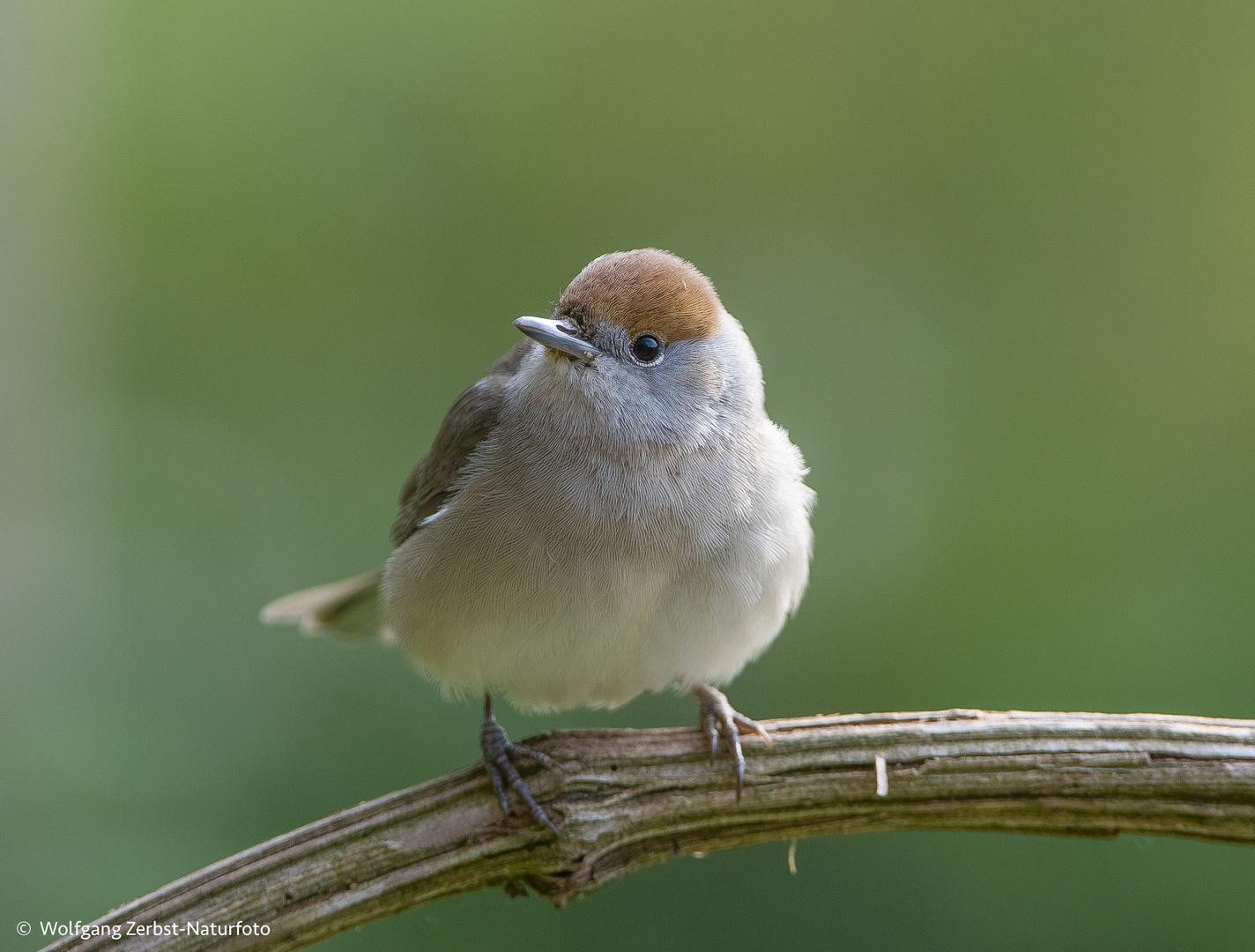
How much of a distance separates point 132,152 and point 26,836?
3170 millimetres

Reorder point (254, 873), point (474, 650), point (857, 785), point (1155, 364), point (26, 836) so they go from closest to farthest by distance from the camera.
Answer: point (254, 873), point (857, 785), point (474, 650), point (26, 836), point (1155, 364)

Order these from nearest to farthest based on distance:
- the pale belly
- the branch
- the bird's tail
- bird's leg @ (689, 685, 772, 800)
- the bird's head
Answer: the branch → bird's leg @ (689, 685, 772, 800) → the pale belly → the bird's head → the bird's tail

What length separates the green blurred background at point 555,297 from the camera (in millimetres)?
4156

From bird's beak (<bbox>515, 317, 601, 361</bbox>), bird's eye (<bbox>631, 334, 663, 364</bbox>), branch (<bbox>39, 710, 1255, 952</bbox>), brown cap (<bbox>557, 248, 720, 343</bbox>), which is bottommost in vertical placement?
branch (<bbox>39, 710, 1255, 952</bbox>)

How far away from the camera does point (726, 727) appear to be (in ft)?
9.00

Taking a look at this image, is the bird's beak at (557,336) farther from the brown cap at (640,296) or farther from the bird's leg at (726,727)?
the bird's leg at (726,727)

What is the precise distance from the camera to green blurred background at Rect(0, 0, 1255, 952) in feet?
13.6

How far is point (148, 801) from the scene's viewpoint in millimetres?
4070

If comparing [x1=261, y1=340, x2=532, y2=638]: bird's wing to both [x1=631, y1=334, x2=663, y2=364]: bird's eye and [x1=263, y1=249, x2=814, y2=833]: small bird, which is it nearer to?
[x1=263, y1=249, x2=814, y2=833]: small bird

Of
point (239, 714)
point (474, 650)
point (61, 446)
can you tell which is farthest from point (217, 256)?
point (474, 650)

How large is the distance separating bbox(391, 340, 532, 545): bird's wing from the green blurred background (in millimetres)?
1113

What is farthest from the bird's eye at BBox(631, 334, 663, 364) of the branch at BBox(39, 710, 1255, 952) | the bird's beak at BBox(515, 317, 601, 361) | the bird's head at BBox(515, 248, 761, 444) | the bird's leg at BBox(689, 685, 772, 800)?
the branch at BBox(39, 710, 1255, 952)

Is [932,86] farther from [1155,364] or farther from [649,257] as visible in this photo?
[649,257]

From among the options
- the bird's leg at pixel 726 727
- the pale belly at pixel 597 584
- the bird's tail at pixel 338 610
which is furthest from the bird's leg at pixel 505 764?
the bird's tail at pixel 338 610
